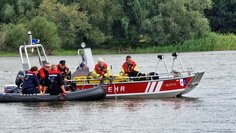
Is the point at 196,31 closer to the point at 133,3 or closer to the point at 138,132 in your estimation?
the point at 133,3

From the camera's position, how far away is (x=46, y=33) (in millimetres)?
83062

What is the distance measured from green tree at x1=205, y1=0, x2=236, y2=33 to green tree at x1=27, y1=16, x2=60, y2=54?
2495 cm

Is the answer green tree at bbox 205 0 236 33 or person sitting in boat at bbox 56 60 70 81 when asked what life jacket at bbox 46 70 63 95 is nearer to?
person sitting in boat at bbox 56 60 70 81

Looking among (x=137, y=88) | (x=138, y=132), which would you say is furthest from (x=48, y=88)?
(x=138, y=132)

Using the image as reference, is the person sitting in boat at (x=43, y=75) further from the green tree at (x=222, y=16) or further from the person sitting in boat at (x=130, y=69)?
the green tree at (x=222, y=16)

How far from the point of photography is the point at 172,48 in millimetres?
82875

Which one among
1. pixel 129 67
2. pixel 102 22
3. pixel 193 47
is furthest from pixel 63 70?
pixel 102 22

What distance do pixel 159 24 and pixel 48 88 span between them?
5807 centimetres

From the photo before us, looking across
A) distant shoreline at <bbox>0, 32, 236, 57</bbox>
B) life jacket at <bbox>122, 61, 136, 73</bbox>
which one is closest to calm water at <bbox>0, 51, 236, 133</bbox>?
life jacket at <bbox>122, 61, 136, 73</bbox>

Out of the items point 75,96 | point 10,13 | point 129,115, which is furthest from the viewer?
point 10,13

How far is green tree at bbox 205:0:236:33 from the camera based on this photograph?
326 feet

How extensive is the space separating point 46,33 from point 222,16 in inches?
1073

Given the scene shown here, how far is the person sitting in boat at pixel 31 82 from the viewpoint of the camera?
2748 centimetres

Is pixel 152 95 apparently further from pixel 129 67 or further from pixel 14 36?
pixel 14 36
